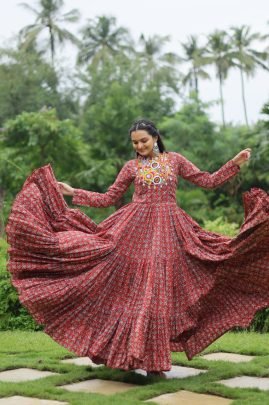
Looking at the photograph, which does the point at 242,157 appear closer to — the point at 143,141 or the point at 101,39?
the point at 143,141

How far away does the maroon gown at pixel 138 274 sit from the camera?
544 cm

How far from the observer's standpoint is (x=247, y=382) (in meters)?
5.44

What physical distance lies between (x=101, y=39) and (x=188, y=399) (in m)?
45.2

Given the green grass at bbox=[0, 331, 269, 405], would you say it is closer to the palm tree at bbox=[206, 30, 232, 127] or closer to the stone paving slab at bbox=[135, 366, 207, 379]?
the stone paving slab at bbox=[135, 366, 207, 379]

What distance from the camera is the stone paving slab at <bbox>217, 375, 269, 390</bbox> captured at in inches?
207

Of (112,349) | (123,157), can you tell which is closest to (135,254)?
(112,349)

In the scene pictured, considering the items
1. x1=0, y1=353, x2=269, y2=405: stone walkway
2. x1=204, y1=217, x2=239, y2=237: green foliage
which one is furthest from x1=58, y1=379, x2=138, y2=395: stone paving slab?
x1=204, y1=217, x2=239, y2=237: green foliage

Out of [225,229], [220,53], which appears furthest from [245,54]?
[225,229]

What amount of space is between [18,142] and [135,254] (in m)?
20.9

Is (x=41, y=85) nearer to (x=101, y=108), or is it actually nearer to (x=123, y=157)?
(x=101, y=108)

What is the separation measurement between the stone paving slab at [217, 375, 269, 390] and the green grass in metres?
0.08

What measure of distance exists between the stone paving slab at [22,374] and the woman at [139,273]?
40cm

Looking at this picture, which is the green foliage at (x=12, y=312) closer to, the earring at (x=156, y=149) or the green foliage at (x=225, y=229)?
the earring at (x=156, y=149)

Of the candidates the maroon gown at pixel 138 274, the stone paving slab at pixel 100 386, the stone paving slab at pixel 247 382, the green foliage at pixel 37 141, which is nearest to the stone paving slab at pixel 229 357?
the stone paving slab at pixel 247 382
